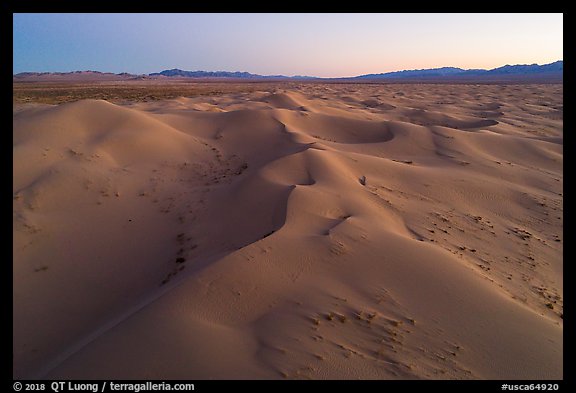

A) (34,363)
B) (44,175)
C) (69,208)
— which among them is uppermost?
(44,175)

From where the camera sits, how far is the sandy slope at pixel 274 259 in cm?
348

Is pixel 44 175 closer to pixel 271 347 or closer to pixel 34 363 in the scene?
pixel 34 363

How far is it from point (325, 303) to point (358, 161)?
23.0 ft

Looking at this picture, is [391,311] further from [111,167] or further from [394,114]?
[394,114]

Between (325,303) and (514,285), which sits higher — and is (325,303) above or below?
above

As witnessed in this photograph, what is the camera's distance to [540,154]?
44.2 ft

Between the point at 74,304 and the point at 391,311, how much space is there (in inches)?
189

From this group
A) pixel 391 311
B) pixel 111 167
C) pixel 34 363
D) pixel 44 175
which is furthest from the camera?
pixel 111 167

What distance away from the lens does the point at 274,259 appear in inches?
196

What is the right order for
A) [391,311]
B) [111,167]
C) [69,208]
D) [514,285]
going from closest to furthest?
[391,311]
[514,285]
[69,208]
[111,167]

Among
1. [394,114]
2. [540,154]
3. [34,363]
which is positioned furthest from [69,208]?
[394,114]

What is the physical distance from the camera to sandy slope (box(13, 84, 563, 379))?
11.4 feet

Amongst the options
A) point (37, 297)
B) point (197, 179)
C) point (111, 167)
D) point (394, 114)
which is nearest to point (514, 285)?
point (37, 297)

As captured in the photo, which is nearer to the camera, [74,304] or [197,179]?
[74,304]
